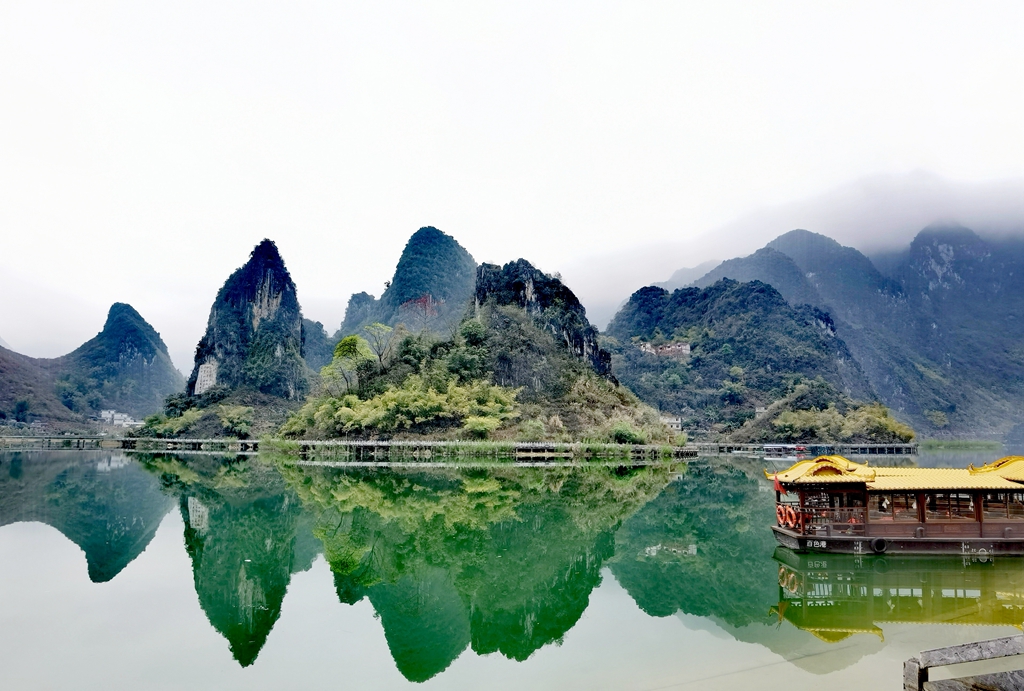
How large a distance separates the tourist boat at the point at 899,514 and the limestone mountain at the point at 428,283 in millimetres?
74286

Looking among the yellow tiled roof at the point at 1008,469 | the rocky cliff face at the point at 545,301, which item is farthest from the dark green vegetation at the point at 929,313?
the yellow tiled roof at the point at 1008,469

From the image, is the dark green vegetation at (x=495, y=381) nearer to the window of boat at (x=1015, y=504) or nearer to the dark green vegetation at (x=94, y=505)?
the dark green vegetation at (x=94, y=505)

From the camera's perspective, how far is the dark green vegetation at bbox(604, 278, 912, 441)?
5441 cm

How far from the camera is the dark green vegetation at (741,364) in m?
54.4

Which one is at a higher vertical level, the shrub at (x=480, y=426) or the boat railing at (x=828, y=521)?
the shrub at (x=480, y=426)

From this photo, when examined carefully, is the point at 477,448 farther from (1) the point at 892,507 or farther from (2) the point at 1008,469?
(2) the point at 1008,469

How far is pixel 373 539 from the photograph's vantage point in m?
13.6

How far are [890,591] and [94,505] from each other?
2191 cm

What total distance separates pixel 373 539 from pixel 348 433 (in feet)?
100.0

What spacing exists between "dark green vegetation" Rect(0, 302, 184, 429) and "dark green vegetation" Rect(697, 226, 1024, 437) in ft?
380

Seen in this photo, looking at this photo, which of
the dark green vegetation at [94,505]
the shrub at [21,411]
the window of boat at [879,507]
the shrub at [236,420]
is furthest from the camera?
the shrub at [21,411]

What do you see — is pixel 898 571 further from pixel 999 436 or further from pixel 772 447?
pixel 999 436

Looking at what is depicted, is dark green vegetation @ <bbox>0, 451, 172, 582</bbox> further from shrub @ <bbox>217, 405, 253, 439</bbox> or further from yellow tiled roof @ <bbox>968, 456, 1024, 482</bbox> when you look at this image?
shrub @ <bbox>217, 405, 253, 439</bbox>

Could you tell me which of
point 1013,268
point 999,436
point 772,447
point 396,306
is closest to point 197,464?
point 772,447
